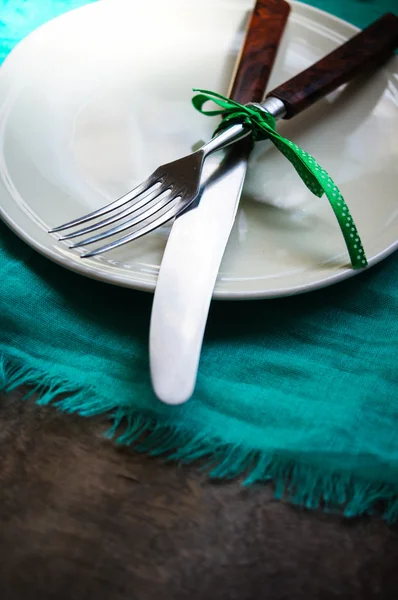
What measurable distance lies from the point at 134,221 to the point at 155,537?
0.77 ft

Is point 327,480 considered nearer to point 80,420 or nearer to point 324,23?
point 80,420

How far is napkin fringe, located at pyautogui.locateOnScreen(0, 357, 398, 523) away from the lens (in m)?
0.41

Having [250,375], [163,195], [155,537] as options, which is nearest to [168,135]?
[163,195]

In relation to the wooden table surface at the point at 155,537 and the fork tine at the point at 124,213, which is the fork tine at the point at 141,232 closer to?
the fork tine at the point at 124,213

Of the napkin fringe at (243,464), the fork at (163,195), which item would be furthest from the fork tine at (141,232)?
the napkin fringe at (243,464)

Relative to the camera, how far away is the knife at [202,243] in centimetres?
40

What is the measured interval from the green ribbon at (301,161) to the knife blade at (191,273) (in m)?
0.02

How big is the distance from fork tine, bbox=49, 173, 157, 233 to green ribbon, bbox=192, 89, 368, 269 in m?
0.10

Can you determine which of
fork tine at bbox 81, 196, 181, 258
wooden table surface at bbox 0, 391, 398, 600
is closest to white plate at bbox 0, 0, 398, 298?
fork tine at bbox 81, 196, 181, 258

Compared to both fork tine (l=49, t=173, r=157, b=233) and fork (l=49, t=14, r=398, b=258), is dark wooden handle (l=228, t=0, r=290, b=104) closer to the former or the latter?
fork (l=49, t=14, r=398, b=258)

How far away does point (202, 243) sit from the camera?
462 millimetres

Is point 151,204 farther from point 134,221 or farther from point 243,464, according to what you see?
point 243,464

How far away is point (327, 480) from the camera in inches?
16.4

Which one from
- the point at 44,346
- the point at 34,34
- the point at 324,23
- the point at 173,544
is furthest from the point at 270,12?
the point at 173,544
